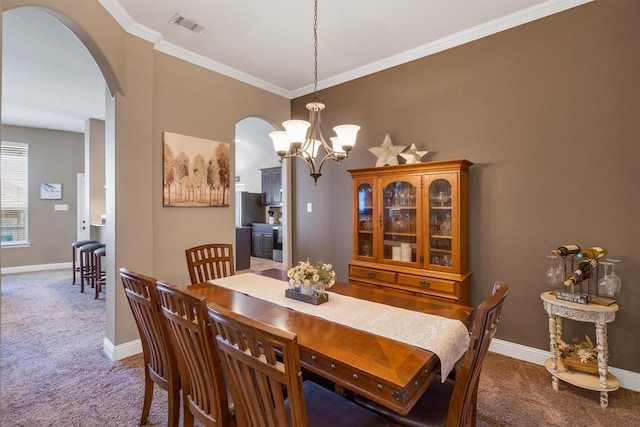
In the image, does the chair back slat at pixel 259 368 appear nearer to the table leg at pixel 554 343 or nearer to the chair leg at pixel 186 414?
the chair leg at pixel 186 414

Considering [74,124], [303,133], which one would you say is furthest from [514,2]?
[74,124]

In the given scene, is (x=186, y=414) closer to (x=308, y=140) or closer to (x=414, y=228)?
(x=308, y=140)

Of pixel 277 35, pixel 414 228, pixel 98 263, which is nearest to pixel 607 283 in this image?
pixel 414 228

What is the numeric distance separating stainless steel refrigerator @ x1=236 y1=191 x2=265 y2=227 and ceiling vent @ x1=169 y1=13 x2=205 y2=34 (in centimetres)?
553

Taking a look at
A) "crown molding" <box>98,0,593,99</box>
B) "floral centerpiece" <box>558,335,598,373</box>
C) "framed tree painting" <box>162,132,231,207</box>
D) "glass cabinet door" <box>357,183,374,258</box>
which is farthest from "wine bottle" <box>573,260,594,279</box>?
"framed tree painting" <box>162,132,231,207</box>

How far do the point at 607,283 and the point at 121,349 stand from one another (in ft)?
12.7

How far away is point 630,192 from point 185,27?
3.84 m

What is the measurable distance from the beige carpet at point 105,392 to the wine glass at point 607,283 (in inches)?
30.0

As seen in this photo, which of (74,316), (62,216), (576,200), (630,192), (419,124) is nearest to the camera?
(630,192)

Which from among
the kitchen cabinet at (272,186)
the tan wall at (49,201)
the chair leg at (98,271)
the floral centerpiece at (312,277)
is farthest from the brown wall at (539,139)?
the tan wall at (49,201)

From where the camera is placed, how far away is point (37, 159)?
6375 mm

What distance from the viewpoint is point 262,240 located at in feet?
27.0

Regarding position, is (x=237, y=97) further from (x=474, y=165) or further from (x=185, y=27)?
(x=474, y=165)

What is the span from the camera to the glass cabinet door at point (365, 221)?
3430mm
